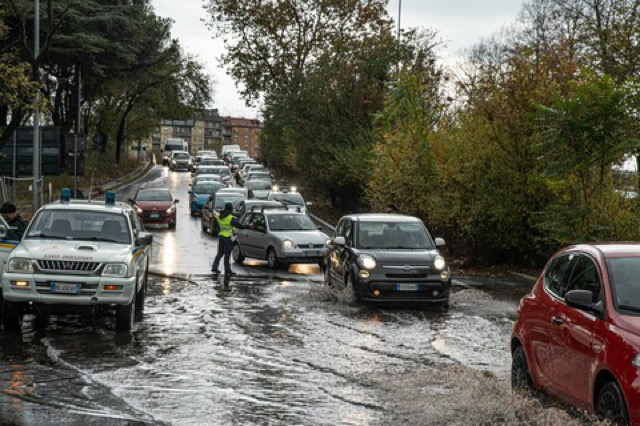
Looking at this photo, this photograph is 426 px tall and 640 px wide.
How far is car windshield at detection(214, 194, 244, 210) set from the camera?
37.0 metres

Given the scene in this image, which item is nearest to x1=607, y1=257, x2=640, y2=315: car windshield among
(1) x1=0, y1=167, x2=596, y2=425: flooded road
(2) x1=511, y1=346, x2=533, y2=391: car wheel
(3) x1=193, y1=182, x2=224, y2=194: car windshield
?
(1) x1=0, y1=167, x2=596, y2=425: flooded road

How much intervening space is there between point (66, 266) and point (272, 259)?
12.0 metres

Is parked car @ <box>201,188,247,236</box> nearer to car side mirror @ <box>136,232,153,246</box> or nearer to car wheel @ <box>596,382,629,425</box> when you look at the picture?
car side mirror @ <box>136,232,153,246</box>

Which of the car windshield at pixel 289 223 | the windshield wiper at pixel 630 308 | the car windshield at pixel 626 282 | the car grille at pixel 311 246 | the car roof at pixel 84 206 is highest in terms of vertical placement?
the car roof at pixel 84 206

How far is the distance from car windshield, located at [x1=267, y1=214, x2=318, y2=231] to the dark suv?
6.81 m

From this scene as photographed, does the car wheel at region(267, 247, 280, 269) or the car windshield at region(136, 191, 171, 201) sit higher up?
the car windshield at region(136, 191, 171, 201)

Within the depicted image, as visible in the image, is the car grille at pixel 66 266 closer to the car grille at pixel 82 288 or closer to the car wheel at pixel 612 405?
the car grille at pixel 82 288

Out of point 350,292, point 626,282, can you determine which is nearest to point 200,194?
point 350,292

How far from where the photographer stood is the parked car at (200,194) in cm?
4522

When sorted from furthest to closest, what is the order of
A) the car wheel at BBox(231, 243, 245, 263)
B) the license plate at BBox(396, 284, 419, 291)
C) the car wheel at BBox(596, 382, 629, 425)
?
1. the car wheel at BBox(231, 243, 245, 263)
2. the license plate at BBox(396, 284, 419, 291)
3. the car wheel at BBox(596, 382, 629, 425)

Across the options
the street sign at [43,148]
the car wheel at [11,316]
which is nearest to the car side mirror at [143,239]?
the car wheel at [11,316]

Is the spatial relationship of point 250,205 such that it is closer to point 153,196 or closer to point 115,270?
point 153,196

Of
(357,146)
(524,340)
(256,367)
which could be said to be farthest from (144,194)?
(524,340)

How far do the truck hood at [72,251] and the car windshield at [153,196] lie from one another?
2591 centimetres
